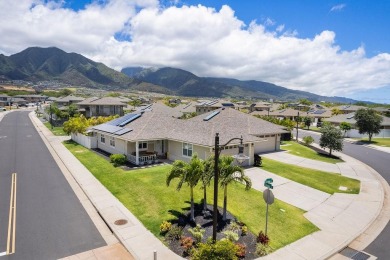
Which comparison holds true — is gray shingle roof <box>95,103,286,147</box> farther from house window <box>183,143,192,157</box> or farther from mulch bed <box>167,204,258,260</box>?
mulch bed <box>167,204,258,260</box>

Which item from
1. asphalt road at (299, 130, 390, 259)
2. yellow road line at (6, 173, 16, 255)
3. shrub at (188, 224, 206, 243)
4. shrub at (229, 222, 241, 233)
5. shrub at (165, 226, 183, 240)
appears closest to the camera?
yellow road line at (6, 173, 16, 255)

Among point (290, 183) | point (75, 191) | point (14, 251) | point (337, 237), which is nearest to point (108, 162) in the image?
point (75, 191)

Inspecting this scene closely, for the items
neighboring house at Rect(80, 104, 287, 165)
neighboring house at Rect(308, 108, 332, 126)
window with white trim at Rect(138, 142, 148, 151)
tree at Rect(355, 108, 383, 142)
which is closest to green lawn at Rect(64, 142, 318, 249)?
neighboring house at Rect(80, 104, 287, 165)

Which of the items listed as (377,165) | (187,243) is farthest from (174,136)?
(377,165)

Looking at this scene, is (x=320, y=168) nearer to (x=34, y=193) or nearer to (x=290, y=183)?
(x=290, y=183)

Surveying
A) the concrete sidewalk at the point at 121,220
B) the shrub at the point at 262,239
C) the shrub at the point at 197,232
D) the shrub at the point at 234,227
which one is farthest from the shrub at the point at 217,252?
the shrub at the point at 234,227

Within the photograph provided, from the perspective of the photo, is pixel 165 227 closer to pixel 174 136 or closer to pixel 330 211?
pixel 330 211
